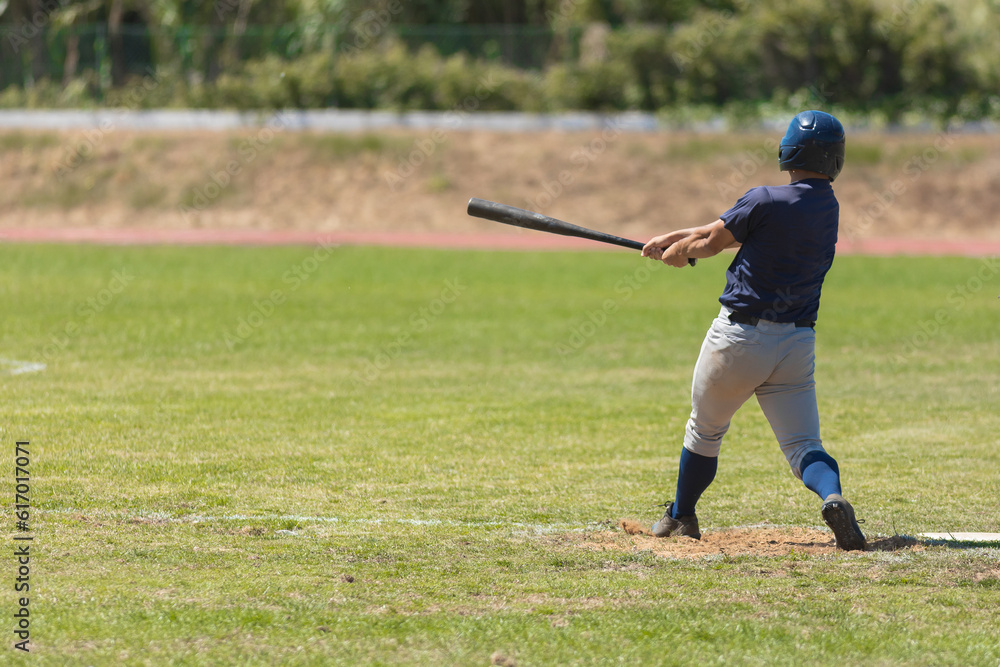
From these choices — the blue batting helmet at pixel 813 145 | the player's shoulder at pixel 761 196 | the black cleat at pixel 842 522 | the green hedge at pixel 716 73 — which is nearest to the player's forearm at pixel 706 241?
the player's shoulder at pixel 761 196

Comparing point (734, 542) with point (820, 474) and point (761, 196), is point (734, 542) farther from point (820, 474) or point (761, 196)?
point (761, 196)

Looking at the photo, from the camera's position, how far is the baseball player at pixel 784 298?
18.0 ft

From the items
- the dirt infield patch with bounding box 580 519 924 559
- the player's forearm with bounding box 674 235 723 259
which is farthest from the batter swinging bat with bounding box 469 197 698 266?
the dirt infield patch with bounding box 580 519 924 559

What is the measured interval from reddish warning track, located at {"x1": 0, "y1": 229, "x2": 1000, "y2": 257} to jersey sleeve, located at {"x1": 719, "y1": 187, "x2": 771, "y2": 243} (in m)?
19.2

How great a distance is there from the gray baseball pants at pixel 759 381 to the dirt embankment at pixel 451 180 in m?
22.4

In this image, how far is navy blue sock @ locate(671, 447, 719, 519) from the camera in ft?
19.4

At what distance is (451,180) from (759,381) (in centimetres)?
2540

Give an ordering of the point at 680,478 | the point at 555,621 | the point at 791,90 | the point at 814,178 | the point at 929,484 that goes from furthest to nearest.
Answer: the point at 791,90 < the point at 929,484 < the point at 680,478 < the point at 814,178 < the point at 555,621

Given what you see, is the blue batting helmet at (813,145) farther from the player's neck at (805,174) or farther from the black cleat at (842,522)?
the black cleat at (842,522)

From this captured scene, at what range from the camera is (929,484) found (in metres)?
7.27

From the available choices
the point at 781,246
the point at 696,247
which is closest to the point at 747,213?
the point at 781,246

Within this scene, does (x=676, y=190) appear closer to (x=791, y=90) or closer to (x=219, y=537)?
(x=791, y=90)

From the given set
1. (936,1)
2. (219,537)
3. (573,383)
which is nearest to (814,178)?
(219,537)

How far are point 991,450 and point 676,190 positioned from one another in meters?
Answer: 22.0
